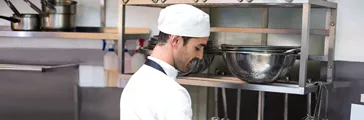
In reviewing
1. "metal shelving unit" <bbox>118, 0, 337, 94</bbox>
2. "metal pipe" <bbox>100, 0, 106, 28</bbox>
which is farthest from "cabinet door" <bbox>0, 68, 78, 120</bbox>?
"metal shelving unit" <bbox>118, 0, 337, 94</bbox>

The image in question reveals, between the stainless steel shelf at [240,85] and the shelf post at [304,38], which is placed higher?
the shelf post at [304,38]

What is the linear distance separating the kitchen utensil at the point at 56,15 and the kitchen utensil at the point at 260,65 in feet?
3.18

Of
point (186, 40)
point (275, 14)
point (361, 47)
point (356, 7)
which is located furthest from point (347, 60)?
point (186, 40)

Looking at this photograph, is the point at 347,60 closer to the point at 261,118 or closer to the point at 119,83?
the point at 261,118

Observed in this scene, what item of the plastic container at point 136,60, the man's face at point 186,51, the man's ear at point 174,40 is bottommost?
the plastic container at point 136,60

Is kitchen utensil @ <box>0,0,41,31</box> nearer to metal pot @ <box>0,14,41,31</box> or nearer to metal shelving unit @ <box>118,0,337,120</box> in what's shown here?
metal pot @ <box>0,14,41,31</box>

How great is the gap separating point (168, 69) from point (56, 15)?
1.07 m

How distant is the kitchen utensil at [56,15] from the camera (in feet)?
7.43

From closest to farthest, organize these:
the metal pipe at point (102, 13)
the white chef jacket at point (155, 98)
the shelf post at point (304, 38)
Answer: the white chef jacket at point (155, 98)
the shelf post at point (304, 38)
the metal pipe at point (102, 13)

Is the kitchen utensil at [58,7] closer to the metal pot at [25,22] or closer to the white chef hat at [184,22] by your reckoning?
the metal pot at [25,22]

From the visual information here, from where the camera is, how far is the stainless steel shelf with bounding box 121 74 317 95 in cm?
162

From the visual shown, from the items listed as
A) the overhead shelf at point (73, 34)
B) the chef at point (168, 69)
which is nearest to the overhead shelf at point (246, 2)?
the chef at point (168, 69)

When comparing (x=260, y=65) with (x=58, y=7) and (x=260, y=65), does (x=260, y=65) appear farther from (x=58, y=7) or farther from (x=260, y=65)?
(x=58, y=7)

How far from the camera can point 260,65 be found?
1.63 metres
